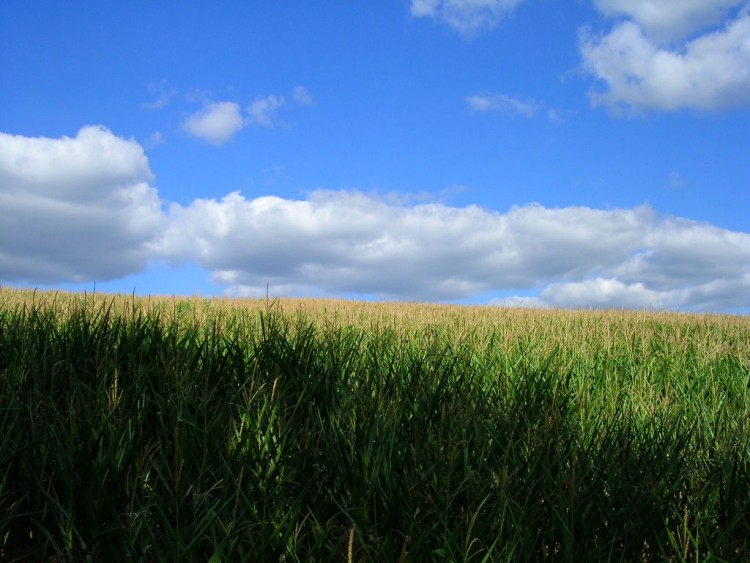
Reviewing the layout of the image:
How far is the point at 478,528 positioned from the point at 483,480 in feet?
1.05

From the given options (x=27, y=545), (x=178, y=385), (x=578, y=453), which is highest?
(x=178, y=385)

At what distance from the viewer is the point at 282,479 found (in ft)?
9.54

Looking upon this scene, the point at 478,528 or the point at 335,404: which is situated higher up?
the point at 335,404

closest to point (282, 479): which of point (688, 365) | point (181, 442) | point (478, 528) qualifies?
point (181, 442)

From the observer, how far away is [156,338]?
4.49m

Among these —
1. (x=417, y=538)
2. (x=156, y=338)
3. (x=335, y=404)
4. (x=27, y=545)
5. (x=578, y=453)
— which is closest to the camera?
(x=417, y=538)

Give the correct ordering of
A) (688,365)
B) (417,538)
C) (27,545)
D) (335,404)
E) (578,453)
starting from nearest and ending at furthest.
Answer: (417,538), (27,545), (578,453), (335,404), (688,365)

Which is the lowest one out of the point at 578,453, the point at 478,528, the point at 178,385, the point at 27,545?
the point at 27,545

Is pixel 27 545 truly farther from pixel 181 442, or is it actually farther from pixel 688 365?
pixel 688 365

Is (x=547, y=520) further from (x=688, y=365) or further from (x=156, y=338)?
(x=688, y=365)

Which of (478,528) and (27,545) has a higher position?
(478,528)

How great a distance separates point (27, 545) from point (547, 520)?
2.37 m

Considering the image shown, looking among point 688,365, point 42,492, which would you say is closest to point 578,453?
point 42,492

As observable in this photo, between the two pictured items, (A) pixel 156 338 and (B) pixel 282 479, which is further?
(A) pixel 156 338
